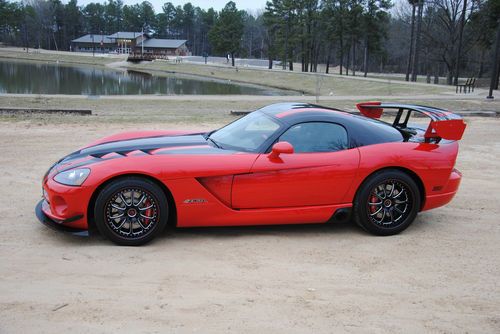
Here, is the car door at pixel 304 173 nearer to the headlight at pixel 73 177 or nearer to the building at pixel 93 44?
the headlight at pixel 73 177

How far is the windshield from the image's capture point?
16.2ft

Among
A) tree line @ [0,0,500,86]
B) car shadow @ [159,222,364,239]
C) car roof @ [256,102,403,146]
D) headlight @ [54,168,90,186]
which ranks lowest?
car shadow @ [159,222,364,239]

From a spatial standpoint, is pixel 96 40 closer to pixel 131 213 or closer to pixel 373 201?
pixel 131 213

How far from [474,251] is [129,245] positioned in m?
3.31

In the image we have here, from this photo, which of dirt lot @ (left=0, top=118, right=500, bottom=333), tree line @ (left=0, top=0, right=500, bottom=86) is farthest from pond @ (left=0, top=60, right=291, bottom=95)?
dirt lot @ (left=0, top=118, right=500, bottom=333)

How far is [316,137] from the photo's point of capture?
4.97 metres

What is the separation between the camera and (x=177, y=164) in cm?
454

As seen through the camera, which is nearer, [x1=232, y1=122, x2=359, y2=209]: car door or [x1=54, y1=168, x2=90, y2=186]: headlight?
[x1=54, y1=168, x2=90, y2=186]: headlight

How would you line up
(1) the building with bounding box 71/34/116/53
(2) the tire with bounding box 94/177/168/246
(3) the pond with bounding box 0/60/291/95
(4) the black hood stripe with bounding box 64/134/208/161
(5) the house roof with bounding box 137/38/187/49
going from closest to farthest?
(2) the tire with bounding box 94/177/168/246, (4) the black hood stripe with bounding box 64/134/208/161, (3) the pond with bounding box 0/60/291/95, (5) the house roof with bounding box 137/38/187/49, (1) the building with bounding box 71/34/116/53

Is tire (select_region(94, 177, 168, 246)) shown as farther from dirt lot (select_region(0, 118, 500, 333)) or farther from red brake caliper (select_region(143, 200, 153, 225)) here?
dirt lot (select_region(0, 118, 500, 333))

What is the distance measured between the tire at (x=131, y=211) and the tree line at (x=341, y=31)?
45149mm

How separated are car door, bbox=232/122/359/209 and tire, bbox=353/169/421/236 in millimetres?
224

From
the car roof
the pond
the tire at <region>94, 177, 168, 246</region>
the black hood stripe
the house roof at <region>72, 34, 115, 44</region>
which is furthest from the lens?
the house roof at <region>72, 34, 115, 44</region>

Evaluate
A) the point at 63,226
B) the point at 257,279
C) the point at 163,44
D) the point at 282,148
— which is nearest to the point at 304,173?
the point at 282,148
